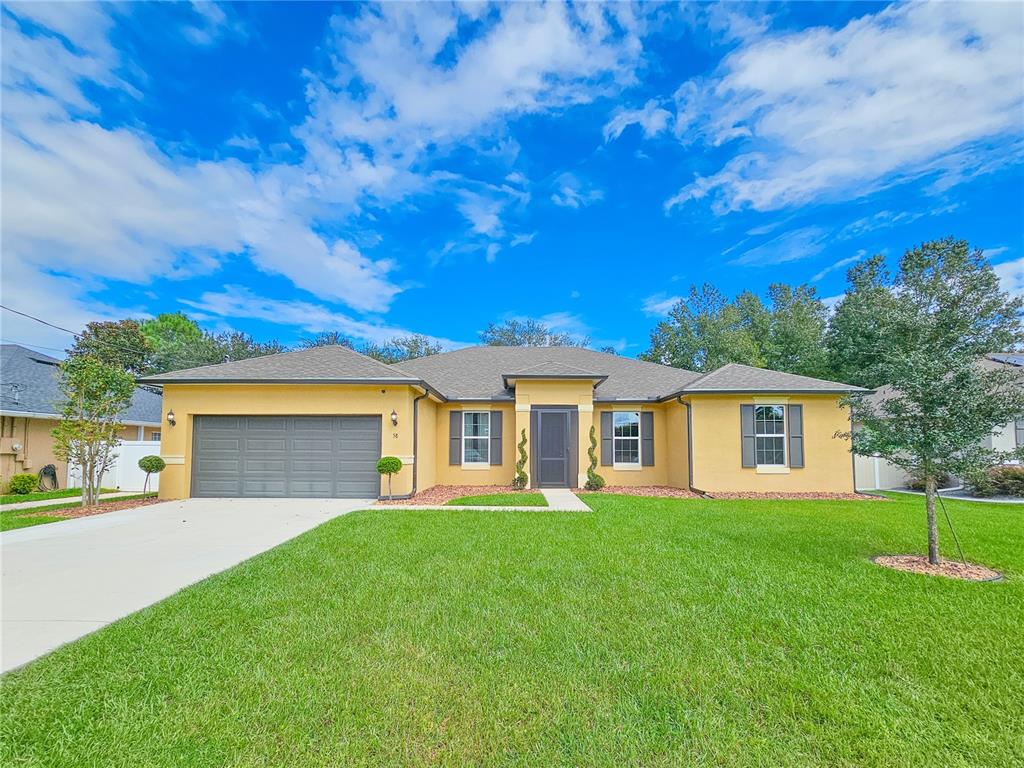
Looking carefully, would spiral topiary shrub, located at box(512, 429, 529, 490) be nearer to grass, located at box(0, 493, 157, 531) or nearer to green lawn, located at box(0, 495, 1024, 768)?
green lawn, located at box(0, 495, 1024, 768)

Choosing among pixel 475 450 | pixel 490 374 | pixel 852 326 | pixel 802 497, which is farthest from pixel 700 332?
pixel 475 450

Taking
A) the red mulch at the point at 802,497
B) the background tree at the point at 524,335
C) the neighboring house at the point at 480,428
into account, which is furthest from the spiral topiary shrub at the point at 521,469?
the background tree at the point at 524,335

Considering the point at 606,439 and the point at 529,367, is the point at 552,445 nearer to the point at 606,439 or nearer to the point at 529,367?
the point at 606,439

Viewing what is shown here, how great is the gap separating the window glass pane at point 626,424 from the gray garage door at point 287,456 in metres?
7.18

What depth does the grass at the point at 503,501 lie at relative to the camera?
32.9 feet

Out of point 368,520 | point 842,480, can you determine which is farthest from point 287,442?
point 842,480

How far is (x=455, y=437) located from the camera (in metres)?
14.0

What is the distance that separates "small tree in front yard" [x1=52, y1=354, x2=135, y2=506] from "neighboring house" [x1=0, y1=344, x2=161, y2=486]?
206 cm

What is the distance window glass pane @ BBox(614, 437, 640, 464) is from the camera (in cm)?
1404

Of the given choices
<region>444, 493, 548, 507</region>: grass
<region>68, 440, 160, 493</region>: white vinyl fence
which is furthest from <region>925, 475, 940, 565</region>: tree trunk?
<region>68, 440, 160, 493</region>: white vinyl fence

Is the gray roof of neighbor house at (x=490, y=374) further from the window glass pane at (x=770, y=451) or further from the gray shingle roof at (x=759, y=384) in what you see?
the window glass pane at (x=770, y=451)

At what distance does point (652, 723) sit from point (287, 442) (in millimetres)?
11004

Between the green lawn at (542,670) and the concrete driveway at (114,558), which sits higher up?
the green lawn at (542,670)

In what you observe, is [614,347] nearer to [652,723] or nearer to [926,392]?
[926,392]
